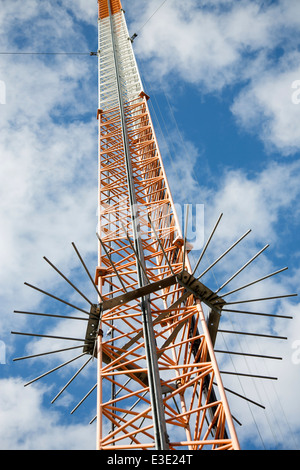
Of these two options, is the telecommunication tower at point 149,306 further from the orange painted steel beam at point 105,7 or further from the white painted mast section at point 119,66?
the orange painted steel beam at point 105,7

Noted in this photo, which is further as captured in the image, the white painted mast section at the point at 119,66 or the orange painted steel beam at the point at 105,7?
the orange painted steel beam at the point at 105,7

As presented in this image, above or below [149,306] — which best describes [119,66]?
above

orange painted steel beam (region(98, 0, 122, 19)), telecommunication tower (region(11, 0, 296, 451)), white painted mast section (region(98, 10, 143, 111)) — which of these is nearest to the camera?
telecommunication tower (region(11, 0, 296, 451))

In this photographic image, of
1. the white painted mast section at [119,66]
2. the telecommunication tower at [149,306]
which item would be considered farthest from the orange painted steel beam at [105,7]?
the telecommunication tower at [149,306]

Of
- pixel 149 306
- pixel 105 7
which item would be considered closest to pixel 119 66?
pixel 105 7

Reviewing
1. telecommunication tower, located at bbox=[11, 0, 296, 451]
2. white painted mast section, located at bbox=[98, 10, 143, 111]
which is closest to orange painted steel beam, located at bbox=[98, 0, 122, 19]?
white painted mast section, located at bbox=[98, 10, 143, 111]

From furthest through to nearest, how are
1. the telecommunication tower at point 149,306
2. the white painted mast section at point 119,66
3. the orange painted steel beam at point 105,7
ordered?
the orange painted steel beam at point 105,7
the white painted mast section at point 119,66
the telecommunication tower at point 149,306

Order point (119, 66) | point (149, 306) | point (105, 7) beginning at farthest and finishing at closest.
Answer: point (105, 7)
point (119, 66)
point (149, 306)

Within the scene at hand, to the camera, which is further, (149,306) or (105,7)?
(105,7)

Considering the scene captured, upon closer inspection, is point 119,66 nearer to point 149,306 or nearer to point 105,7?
point 105,7

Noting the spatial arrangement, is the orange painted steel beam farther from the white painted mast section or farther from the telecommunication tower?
the telecommunication tower

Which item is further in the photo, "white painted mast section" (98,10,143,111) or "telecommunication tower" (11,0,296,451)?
"white painted mast section" (98,10,143,111)

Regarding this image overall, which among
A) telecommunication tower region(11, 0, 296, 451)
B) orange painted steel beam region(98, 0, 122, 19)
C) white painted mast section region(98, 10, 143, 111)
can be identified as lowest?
telecommunication tower region(11, 0, 296, 451)
